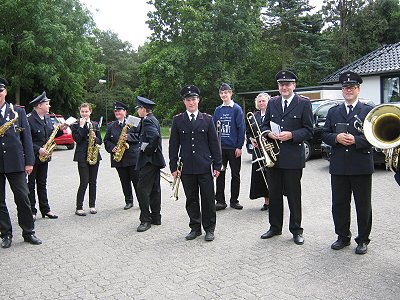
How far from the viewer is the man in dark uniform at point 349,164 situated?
556 cm

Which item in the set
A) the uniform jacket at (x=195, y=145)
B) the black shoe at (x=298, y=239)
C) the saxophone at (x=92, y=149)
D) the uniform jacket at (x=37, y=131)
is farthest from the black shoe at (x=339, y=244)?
the uniform jacket at (x=37, y=131)

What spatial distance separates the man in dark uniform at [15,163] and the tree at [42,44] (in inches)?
884

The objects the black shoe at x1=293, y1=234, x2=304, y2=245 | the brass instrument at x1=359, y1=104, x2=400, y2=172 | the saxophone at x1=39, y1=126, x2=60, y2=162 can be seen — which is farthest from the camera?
the saxophone at x1=39, y1=126, x2=60, y2=162

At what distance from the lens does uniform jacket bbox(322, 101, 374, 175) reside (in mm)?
5551

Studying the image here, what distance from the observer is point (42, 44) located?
28797 mm

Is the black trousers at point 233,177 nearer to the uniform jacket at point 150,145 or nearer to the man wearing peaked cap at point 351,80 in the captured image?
the uniform jacket at point 150,145

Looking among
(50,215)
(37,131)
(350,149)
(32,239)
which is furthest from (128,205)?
(350,149)

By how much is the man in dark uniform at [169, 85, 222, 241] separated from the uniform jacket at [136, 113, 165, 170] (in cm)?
59

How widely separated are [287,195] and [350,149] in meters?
1.08

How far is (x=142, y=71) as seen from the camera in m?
35.2

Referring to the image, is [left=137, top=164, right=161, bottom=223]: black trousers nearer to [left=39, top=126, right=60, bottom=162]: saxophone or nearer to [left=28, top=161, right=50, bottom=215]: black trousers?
[left=39, top=126, right=60, bottom=162]: saxophone

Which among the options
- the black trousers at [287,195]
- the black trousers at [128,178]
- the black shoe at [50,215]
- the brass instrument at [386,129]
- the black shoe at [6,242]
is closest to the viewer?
the brass instrument at [386,129]

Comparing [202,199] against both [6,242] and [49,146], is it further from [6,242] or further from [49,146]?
[49,146]

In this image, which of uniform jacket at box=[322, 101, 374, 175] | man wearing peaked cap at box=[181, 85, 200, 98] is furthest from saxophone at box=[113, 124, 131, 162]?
uniform jacket at box=[322, 101, 374, 175]
